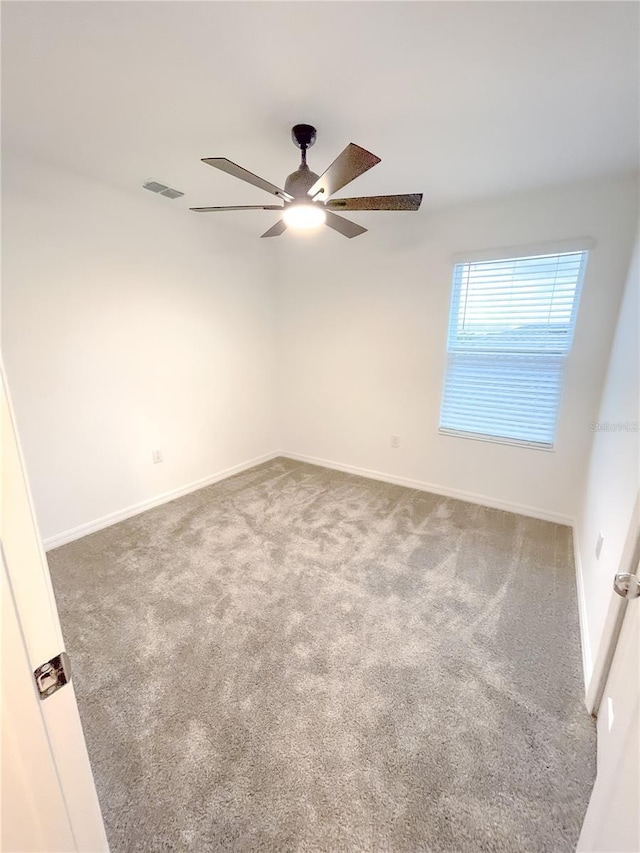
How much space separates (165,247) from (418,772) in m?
3.51

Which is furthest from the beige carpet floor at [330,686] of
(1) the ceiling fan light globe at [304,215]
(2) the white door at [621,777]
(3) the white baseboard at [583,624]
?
(1) the ceiling fan light globe at [304,215]

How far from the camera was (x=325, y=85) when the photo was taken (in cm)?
153

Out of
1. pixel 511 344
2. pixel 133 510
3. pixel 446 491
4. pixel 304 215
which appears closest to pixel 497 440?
pixel 446 491

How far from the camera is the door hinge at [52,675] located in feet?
2.00

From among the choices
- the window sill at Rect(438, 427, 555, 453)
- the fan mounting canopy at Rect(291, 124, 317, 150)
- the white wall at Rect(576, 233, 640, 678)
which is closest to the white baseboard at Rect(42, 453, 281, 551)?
the window sill at Rect(438, 427, 555, 453)

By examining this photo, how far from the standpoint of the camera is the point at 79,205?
7.82ft

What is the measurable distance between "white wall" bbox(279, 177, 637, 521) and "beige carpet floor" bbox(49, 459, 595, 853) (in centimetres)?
61

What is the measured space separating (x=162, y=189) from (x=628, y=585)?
10.9 feet

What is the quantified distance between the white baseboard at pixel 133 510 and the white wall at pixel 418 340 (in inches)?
35.3

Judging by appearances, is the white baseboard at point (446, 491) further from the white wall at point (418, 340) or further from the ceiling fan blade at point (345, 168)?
the ceiling fan blade at point (345, 168)

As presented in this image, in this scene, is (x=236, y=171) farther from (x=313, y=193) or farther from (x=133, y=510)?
(x=133, y=510)

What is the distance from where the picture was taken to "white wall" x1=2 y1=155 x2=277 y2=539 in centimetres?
226

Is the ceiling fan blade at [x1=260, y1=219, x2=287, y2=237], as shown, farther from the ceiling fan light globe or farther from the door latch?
the door latch

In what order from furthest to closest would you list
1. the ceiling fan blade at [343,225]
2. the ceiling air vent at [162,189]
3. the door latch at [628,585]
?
the ceiling air vent at [162,189], the ceiling fan blade at [343,225], the door latch at [628,585]
